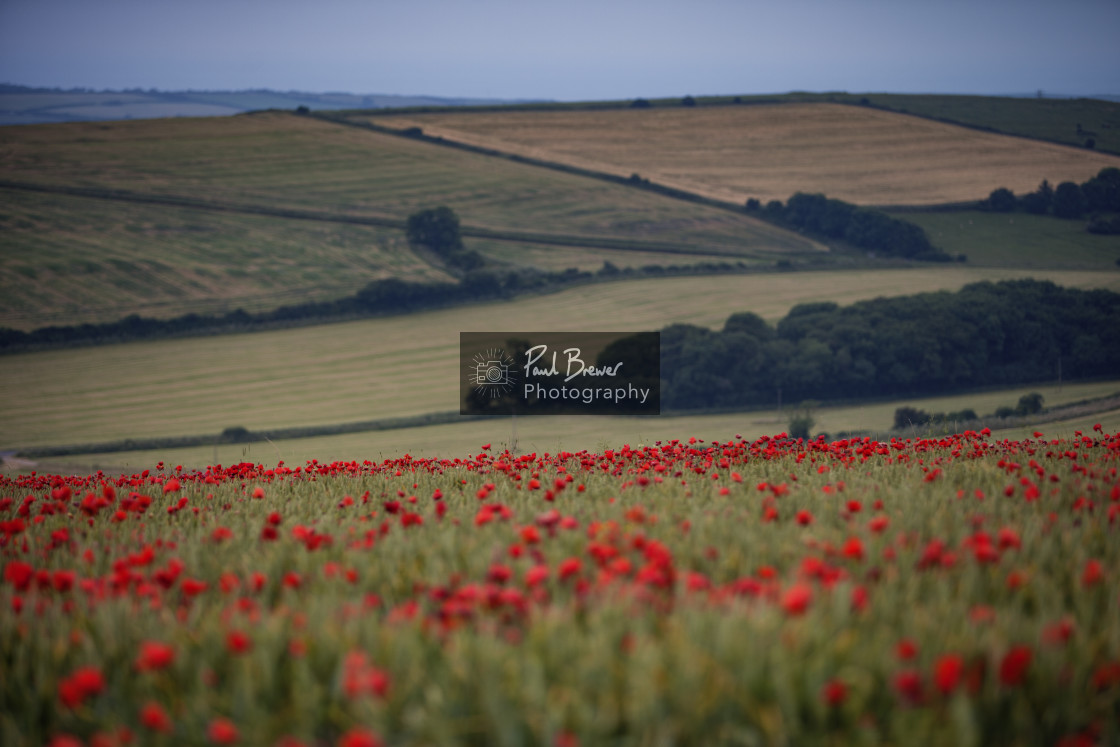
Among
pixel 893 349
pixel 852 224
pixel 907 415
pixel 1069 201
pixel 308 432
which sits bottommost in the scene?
pixel 308 432

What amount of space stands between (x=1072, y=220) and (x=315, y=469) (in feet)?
347

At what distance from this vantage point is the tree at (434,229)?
84625mm

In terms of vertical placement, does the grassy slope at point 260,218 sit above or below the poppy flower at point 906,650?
above

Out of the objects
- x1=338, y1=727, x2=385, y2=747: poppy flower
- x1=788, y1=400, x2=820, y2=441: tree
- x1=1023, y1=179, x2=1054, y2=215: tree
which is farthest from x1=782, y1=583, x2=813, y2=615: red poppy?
x1=1023, y1=179, x2=1054, y2=215: tree

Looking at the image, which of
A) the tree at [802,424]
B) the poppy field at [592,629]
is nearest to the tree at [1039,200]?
the tree at [802,424]

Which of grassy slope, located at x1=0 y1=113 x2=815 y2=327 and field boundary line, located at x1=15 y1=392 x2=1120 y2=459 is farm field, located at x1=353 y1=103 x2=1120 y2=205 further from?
field boundary line, located at x1=15 y1=392 x2=1120 y2=459

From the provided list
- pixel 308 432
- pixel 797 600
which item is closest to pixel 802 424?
pixel 308 432

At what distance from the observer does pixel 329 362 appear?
60.3 meters

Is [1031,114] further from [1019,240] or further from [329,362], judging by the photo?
[329,362]

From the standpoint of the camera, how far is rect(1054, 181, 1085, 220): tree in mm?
90406

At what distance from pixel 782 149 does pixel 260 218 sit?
2926 inches

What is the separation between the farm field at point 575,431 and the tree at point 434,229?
128ft

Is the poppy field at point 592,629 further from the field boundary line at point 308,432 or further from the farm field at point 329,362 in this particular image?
the farm field at point 329,362

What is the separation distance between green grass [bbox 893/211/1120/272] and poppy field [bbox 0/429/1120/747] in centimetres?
9002
